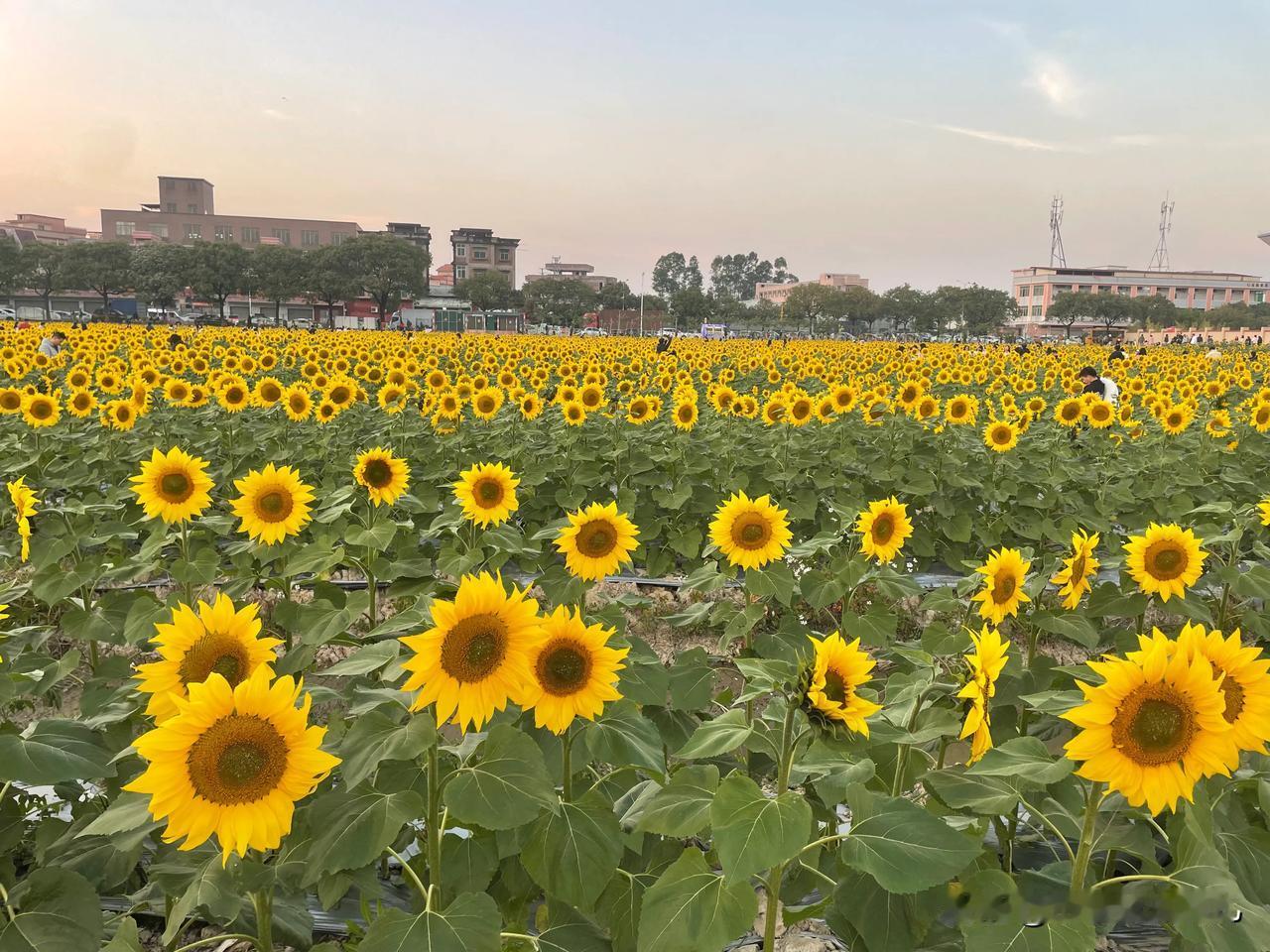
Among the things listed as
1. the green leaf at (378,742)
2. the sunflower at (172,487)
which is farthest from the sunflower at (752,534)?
the sunflower at (172,487)

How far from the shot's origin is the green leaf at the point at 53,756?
79.1 inches

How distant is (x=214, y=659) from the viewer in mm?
2023

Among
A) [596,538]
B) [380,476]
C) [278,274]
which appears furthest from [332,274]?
[596,538]

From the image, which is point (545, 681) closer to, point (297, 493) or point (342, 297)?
point (297, 493)

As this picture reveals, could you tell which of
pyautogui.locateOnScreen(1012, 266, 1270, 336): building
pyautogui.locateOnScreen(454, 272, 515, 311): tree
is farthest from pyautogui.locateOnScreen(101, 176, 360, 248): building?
pyautogui.locateOnScreen(1012, 266, 1270, 336): building

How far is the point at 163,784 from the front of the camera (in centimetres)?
158

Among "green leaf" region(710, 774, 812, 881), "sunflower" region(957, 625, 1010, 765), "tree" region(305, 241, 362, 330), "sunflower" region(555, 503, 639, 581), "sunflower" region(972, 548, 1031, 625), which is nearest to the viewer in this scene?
"green leaf" region(710, 774, 812, 881)

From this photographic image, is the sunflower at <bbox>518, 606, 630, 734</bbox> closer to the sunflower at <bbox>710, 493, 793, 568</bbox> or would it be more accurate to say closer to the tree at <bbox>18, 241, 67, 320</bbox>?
the sunflower at <bbox>710, 493, 793, 568</bbox>

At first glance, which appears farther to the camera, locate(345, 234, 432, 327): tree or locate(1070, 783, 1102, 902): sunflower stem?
locate(345, 234, 432, 327): tree

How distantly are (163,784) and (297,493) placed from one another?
2365 mm

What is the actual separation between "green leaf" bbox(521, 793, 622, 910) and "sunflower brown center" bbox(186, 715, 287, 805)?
65 centimetres

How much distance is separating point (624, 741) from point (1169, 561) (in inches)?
A: 104

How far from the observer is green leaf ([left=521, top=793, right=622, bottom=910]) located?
193cm

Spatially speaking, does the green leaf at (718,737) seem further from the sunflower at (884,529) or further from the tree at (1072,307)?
the tree at (1072,307)
